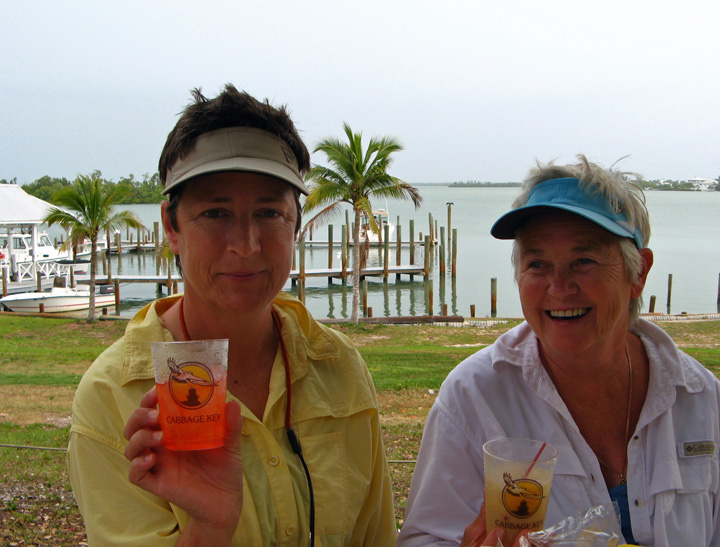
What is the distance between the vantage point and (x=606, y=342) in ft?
7.68

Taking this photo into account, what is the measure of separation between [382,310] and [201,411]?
2848cm

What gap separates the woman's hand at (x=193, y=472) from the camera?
1.53m

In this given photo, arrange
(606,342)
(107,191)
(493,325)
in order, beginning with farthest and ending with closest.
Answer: (107,191) < (493,325) < (606,342)

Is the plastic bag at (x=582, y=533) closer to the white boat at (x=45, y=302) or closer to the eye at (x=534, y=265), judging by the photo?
the eye at (x=534, y=265)

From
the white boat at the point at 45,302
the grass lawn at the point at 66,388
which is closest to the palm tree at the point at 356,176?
the grass lawn at the point at 66,388

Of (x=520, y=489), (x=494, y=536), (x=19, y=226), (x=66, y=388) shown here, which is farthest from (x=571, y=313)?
(x=19, y=226)

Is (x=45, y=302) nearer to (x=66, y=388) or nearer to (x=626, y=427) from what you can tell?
(x=66, y=388)

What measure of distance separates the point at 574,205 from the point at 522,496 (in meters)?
1.04

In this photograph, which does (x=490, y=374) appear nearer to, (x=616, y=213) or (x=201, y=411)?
(x=616, y=213)

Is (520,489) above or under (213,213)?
under

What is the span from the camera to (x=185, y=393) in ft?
4.97

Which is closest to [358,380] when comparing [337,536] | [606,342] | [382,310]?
[337,536]

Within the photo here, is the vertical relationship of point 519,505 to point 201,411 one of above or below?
below

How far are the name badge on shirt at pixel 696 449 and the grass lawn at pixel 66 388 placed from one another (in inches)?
103
